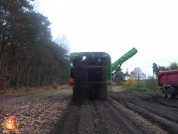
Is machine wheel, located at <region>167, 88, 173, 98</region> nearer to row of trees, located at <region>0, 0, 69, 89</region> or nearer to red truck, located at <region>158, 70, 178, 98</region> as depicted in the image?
red truck, located at <region>158, 70, 178, 98</region>

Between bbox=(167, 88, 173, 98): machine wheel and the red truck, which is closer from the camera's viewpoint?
the red truck

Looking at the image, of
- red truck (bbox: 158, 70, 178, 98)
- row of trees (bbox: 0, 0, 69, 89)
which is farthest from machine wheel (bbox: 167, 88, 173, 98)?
row of trees (bbox: 0, 0, 69, 89)

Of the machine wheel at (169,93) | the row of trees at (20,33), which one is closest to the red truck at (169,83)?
the machine wheel at (169,93)

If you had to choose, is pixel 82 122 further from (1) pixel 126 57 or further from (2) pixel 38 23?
(2) pixel 38 23

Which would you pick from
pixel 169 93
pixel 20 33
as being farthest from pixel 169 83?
pixel 20 33

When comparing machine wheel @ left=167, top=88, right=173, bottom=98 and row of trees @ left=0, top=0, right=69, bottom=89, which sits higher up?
row of trees @ left=0, top=0, right=69, bottom=89

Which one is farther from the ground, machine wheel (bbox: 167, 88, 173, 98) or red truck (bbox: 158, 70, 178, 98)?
red truck (bbox: 158, 70, 178, 98)

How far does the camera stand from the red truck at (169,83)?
25050mm

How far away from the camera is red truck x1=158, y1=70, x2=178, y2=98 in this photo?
2505 cm

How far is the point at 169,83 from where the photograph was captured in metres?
26.4

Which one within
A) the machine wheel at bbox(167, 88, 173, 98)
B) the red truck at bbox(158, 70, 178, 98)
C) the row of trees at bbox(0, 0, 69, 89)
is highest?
the row of trees at bbox(0, 0, 69, 89)

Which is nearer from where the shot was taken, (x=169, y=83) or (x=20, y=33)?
(x=169, y=83)

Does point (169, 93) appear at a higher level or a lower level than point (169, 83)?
lower

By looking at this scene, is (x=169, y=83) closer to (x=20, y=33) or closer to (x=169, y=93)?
(x=169, y=93)
